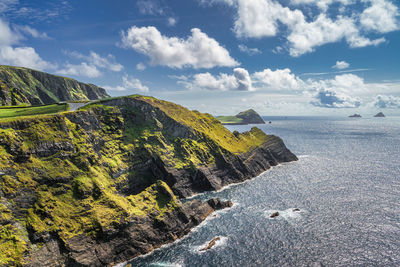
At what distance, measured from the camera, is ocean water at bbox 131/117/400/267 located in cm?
5119

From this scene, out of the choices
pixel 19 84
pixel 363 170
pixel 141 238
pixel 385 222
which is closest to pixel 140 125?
pixel 141 238

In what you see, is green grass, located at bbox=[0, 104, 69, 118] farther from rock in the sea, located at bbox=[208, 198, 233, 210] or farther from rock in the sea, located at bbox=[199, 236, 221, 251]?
rock in the sea, located at bbox=[199, 236, 221, 251]

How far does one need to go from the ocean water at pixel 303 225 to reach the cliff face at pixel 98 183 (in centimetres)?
737

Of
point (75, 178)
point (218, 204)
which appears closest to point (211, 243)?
point (218, 204)

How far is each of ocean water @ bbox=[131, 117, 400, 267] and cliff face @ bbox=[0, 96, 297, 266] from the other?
24.2 feet

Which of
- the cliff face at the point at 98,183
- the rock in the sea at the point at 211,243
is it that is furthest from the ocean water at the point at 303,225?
the cliff face at the point at 98,183

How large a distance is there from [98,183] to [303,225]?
61.7 meters

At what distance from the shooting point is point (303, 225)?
211 feet

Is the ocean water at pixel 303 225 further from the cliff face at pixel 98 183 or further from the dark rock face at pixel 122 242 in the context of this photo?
the cliff face at pixel 98 183

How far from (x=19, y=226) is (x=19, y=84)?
7310 inches

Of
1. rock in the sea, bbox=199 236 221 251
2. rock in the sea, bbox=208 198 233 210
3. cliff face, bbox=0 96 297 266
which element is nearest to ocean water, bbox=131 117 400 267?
rock in the sea, bbox=199 236 221 251

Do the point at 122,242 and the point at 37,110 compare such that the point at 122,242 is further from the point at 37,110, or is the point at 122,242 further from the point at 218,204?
the point at 37,110

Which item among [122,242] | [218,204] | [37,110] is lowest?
[218,204]

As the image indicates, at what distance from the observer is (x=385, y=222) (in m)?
63.8
